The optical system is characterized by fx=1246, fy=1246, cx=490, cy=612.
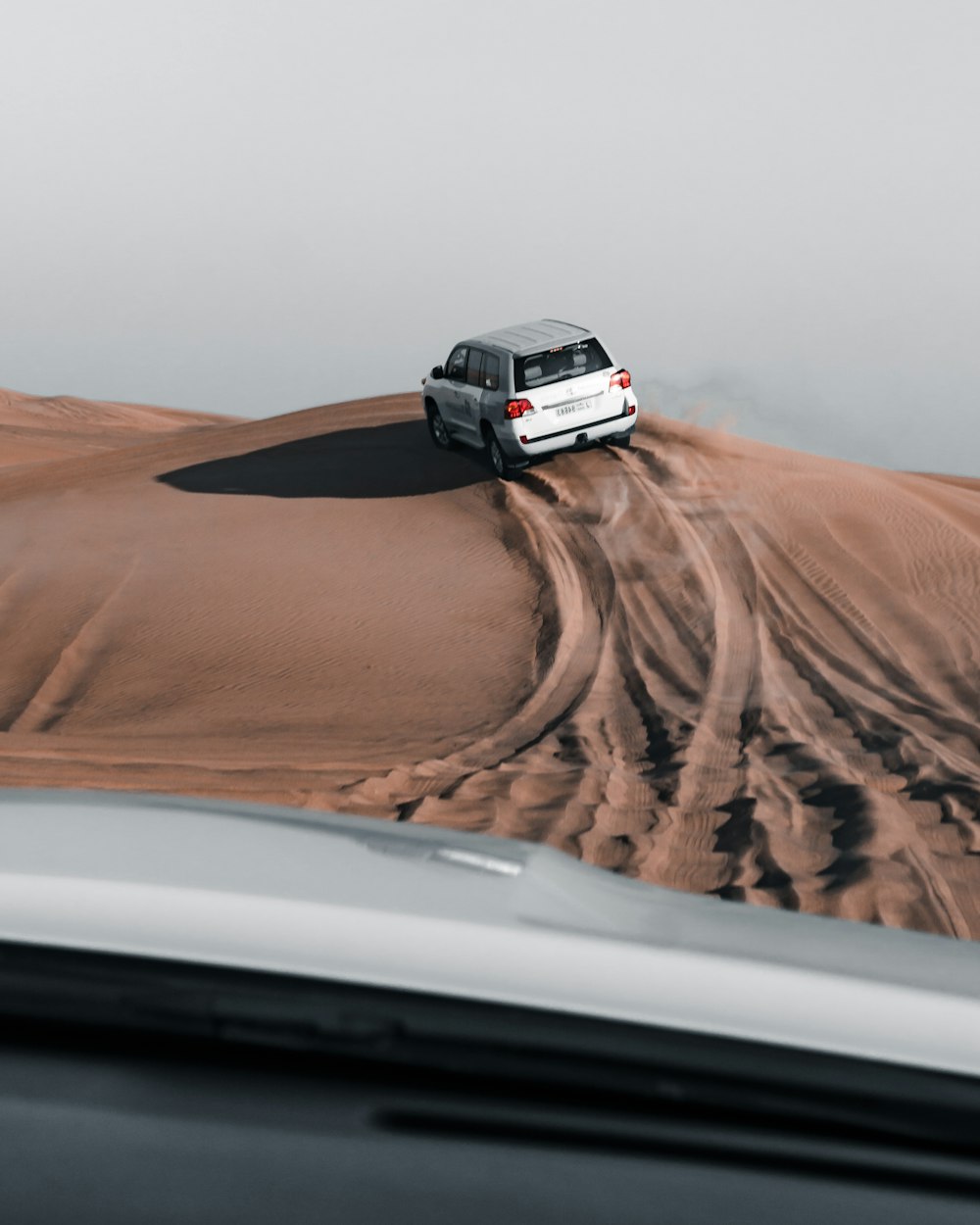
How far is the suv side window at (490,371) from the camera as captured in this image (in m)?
16.6

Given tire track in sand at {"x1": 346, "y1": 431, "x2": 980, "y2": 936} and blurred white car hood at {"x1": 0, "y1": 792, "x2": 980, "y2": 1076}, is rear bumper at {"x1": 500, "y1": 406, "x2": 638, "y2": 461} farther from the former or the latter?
blurred white car hood at {"x1": 0, "y1": 792, "x2": 980, "y2": 1076}

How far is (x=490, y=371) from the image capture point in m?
16.8

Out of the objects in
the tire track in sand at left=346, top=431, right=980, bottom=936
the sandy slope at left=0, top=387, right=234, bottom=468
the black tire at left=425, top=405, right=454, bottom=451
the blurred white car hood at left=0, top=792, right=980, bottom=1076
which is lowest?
the sandy slope at left=0, top=387, right=234, bottom=468

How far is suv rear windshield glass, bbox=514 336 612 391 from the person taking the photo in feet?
53.4

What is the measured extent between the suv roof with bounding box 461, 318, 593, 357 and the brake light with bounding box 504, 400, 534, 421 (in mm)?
670

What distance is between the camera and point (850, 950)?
1958mm

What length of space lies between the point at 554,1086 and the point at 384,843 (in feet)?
2.79

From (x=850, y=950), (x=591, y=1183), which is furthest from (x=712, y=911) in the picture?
(x=591, y=1183)

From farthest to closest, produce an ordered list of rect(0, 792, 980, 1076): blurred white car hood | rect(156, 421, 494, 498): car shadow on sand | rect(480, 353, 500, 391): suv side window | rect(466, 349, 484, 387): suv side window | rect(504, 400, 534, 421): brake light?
1. rect(156, 421, 494, 498): car shadow on sand
2. rect(466, 349, 484, 387): suv side window
3. rect(480, 353, 500, 391): suv side window
4. rect(504, 400, 534, 421): brake light
5. rect(0, 792, 980, 1076): blurred white car hood

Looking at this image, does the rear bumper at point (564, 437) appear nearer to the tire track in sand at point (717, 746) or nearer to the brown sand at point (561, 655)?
the brown sand at point (561, 655)

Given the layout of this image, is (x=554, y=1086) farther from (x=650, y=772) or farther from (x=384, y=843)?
(x=650, y=772)

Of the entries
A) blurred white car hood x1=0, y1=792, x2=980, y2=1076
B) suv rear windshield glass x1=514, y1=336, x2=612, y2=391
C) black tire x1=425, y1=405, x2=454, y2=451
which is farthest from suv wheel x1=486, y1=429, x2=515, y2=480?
blurred white car hood x1=0, y1=792, x2=980, y2=1076

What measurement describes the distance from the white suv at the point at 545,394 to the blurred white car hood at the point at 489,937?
46.8ft

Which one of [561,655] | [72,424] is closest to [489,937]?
[561,655]
